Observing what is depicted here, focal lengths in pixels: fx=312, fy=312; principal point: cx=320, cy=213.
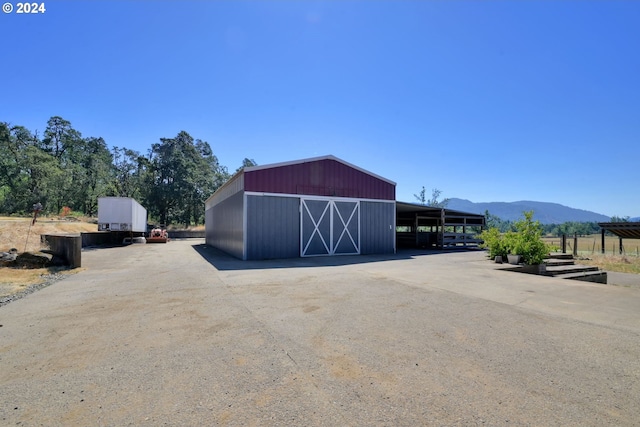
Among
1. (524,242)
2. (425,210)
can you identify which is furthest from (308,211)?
(425,210)

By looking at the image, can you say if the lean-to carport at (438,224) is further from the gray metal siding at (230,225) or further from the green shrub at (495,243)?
the gray metal siding at (230,225)

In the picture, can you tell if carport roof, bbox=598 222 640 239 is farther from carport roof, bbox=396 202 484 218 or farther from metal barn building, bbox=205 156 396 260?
metal barn building, bbox=205 156 396 260

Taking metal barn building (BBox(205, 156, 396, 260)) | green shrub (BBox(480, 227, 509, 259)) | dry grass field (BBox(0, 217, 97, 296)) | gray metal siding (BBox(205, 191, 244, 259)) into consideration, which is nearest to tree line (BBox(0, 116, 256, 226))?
dry grass field (BBox(0, 217, 97, 296))

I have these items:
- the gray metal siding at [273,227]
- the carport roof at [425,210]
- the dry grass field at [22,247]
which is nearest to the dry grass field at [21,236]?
the dry grass field at [22,247]

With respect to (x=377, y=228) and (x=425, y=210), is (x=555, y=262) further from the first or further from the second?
(x=425, y=210)

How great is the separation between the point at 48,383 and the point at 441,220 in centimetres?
1931

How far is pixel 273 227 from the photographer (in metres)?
12.5

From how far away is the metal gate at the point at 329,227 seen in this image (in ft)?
43.3

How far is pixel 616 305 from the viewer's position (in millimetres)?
5594

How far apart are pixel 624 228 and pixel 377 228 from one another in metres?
16.8

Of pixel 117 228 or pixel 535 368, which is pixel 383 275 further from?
pixel 117 228

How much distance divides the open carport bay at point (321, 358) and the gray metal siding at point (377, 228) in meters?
8.35

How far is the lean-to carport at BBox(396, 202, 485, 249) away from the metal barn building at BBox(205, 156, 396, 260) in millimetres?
3378

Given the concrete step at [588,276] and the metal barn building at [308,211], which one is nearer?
the concrete step at [588,276]
